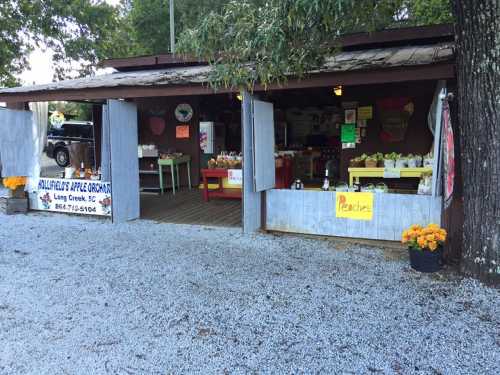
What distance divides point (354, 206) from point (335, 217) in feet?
1.04

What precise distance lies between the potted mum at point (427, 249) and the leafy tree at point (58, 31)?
1499 centimetres

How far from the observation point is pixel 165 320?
3475 millimetres

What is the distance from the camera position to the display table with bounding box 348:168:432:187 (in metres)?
6.50

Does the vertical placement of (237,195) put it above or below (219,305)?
above

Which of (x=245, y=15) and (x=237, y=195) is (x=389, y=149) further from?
(x=245, y=15)

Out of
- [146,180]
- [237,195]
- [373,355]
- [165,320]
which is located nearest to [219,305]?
[165,320]

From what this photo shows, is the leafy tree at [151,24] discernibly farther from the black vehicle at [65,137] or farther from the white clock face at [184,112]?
the white clock face at [184,112]

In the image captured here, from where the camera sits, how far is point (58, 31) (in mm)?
16719

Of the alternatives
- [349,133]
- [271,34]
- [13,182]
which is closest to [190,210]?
[13,182]

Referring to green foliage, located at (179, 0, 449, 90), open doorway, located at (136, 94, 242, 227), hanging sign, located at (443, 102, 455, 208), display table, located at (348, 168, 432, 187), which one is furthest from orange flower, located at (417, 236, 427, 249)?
open doorway, located at (136, 94, 242, 227)

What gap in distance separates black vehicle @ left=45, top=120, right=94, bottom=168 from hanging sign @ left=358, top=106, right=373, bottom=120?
41.9 ft

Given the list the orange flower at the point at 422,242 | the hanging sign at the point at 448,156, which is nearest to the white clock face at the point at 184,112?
the hanging sign at the point at 448,156

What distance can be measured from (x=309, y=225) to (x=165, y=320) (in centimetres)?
309

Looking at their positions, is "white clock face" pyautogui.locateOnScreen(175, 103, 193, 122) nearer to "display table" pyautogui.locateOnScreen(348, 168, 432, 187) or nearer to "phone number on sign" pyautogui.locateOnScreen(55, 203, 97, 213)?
"phone number on sign" pyautogui.locateOnScreen(55, 203, 97, 213)
